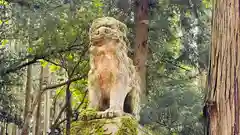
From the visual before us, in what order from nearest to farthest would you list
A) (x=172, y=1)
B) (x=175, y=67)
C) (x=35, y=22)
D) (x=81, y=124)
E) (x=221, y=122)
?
1. (x=221, y=122)
2. (x=81, y=124)
3. (x=35, y=22)
4. (x=172, y=1)
5. (x=175, y=67)

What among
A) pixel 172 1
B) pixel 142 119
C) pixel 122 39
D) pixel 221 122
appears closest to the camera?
pixel 221 122

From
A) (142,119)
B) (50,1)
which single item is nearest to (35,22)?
(50,1)

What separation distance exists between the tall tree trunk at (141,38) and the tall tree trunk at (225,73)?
6.00 meters

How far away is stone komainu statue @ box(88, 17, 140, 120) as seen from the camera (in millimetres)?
4980

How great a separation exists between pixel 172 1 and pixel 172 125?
2.91 m

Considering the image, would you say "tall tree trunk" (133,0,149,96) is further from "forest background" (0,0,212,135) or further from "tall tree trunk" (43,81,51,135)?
"tall tree trunk" (43,81,51,135)

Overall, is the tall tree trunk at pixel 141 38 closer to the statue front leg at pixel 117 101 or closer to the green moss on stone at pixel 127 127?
the statue front leg at pixel 117 101

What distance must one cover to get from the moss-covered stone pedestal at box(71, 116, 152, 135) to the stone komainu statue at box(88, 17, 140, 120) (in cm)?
28

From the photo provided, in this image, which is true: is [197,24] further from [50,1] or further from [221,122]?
[221,122]

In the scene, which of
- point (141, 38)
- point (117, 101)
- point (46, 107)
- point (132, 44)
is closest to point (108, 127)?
point (117, 101)

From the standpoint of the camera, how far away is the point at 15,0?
9.27m

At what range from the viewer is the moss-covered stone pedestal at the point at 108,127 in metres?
4.53

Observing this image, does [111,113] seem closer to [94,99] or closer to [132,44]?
[94,99]

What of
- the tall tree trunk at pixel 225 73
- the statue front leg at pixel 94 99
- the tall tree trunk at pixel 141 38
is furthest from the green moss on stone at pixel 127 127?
the tall tree trunk at pixel 141 38
